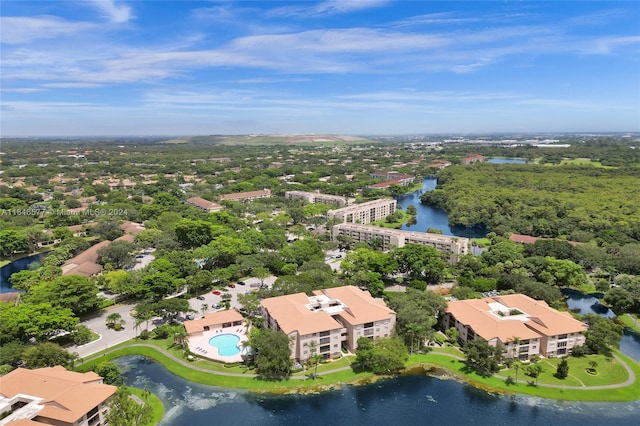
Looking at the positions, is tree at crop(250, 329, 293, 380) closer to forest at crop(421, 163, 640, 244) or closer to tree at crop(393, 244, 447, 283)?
tree at crop(393, 244, 447, 283)

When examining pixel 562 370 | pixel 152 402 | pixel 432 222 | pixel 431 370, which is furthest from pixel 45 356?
pixel 432 222

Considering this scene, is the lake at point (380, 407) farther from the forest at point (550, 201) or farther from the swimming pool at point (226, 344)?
the forest at point (550, 201)

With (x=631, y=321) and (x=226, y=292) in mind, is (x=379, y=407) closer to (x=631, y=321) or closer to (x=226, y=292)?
(x=226, y=292)

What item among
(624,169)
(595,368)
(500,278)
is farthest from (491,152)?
(595,368)

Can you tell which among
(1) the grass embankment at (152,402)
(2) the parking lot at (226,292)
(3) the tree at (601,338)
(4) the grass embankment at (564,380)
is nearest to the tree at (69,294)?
(2) the parking lot at (226,292)

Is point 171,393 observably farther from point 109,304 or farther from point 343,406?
A: point 109,304

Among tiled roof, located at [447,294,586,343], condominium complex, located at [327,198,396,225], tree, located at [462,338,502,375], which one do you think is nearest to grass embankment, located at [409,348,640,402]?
tree, located at [462,338,502,375]
